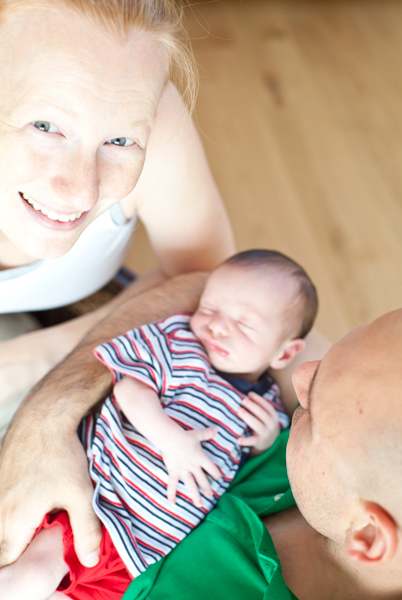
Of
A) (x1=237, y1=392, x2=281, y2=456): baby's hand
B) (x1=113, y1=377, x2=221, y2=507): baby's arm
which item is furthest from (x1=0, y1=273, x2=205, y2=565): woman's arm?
(x1=237, y1=392, x2=281, y2=456): baby's hand

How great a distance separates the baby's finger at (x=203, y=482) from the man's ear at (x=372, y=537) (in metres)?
0.38

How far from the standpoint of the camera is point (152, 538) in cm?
117

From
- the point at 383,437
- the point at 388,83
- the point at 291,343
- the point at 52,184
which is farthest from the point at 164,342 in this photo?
the point at 388,83

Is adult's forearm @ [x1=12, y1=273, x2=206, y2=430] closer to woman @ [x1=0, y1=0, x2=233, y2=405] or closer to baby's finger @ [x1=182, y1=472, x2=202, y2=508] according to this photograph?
woman @ [x1=0, y1=0, x2=233, y2=405]

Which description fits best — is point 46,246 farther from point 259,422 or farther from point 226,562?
point 226,562

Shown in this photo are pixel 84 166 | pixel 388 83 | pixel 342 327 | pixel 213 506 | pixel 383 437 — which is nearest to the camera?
pixel 383 437

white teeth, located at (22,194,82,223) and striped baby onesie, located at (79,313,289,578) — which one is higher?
white teeth, located at (22,194,82,223)

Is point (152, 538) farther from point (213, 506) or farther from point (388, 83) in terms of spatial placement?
point (388, 83)

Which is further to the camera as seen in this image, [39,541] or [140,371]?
[140,371]

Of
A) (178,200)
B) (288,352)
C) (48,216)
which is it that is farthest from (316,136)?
(48,216)

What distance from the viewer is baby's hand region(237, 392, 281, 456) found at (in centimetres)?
131

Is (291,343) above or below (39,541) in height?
above

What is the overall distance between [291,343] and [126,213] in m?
0.58

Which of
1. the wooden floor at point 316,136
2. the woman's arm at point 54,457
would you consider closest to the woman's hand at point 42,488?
the woman's arm at point 54,457
